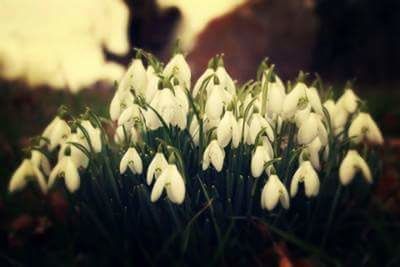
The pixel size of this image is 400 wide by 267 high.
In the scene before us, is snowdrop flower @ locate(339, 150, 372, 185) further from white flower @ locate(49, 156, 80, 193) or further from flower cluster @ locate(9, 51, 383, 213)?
white flower @ locate(49, 156, 80, 193)

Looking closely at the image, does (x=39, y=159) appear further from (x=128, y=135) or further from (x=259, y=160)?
(x=259, y=160)

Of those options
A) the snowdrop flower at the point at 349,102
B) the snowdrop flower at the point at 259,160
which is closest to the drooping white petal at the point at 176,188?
the snowdrop flower at the point at 259,160

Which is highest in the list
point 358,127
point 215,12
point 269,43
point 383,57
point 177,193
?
point 269,43

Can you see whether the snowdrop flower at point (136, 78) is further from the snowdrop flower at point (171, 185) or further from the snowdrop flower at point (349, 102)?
the snowdrop flower at point (349, 102)

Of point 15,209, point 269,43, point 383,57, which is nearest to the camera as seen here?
point 15,209

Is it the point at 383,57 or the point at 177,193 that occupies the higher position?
the point at 383,57

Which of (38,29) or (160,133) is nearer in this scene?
(160,133)

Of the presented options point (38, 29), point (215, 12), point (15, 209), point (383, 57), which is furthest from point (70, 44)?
point (383, 57)

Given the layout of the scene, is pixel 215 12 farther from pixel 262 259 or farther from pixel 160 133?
pixel 262 259
